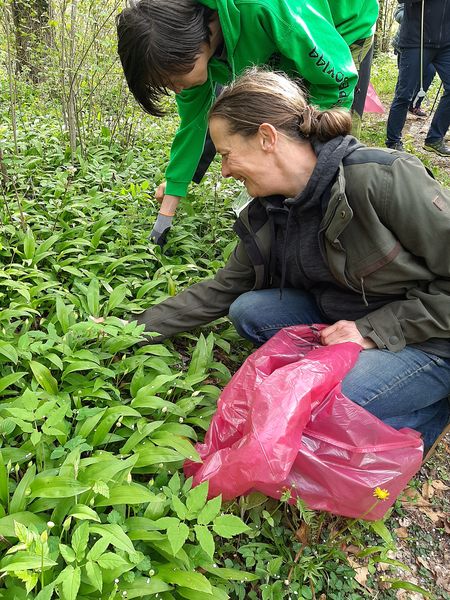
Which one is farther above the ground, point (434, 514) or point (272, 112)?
point (272, 112)

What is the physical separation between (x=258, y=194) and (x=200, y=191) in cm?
209

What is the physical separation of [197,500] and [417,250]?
4.15 ft

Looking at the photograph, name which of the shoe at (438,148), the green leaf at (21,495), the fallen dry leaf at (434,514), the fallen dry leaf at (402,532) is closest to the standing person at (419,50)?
the shoe at (438,148)

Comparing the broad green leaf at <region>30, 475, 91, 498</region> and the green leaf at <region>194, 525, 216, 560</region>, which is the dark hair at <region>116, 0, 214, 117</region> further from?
the green leaf at <region>194, 525, 216, 560</region>

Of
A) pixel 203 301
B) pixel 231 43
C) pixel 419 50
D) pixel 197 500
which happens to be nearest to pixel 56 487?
pixel 197 500

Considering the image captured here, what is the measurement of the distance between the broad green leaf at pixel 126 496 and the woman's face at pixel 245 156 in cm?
132

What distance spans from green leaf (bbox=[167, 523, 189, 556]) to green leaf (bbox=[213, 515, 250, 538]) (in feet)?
0.32

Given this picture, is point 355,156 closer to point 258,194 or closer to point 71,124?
point 258,194

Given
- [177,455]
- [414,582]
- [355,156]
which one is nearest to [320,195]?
[355,156]

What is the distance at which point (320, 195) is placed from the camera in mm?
2045

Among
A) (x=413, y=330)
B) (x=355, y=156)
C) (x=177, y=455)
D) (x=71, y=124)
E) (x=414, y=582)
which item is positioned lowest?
(x=414, y=582)

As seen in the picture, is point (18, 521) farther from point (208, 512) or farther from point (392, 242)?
point (392, 242)

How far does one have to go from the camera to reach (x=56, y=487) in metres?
1.62

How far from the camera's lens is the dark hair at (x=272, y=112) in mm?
2035
